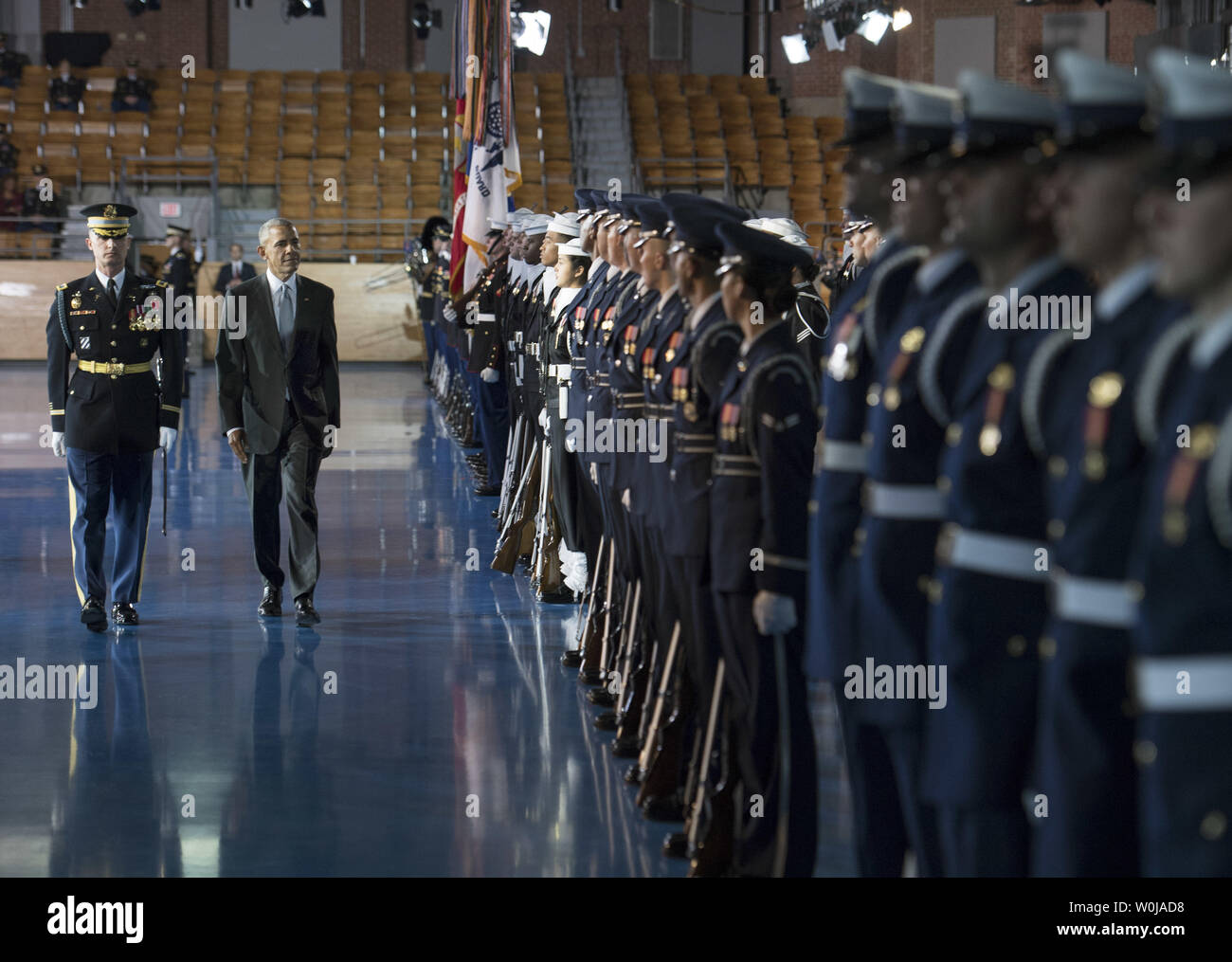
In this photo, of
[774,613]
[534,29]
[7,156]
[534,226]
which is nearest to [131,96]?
[7,156]

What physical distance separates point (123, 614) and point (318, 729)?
1.93 meters

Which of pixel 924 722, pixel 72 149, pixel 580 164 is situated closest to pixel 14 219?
pixel 72 149

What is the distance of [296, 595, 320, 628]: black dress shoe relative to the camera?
721 cm

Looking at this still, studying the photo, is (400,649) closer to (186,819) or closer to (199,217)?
(186,819)

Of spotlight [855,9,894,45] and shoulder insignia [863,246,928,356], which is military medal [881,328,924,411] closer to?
shoulder insignia [863,246,928,356]

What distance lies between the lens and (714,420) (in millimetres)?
4188

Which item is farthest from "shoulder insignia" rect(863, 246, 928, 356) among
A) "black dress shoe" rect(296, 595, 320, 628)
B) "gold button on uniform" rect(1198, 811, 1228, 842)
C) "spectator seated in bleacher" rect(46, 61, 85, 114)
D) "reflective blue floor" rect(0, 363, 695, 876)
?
"spectator seated in bleacher" rect(46, 61, 85, 114)

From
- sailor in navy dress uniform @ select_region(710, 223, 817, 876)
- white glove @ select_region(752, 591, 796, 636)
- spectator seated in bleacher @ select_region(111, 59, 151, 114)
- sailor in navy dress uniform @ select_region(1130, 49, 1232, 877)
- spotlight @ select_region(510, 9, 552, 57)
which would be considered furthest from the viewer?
spectator seated in bleacher @ select_region(111, 59, 151, 114)

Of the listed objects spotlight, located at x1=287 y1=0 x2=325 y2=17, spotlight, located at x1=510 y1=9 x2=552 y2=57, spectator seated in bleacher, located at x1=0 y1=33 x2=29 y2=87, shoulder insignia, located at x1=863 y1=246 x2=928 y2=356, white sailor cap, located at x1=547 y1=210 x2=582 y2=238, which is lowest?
shoulder insignia, located at x1=863 y1=246 x2=928 y2=356

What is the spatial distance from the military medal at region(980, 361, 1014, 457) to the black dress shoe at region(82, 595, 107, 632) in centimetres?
525

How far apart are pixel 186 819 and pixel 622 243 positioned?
7.56 feet

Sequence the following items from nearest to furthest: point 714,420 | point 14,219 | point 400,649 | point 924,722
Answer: point 924,722, point 714,420, point 400,649, point 14,219

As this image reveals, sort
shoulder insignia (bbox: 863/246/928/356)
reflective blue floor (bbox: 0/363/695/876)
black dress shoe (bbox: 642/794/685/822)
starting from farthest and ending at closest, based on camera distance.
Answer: black dress shoe (bbox: 642/794/685/822)
reflective blue floor (bbox: 0/363/695/876)
shoulder insignia (bbox: 863/246/928/356)

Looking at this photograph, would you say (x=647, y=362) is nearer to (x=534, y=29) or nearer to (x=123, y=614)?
(x=123, y=614)
